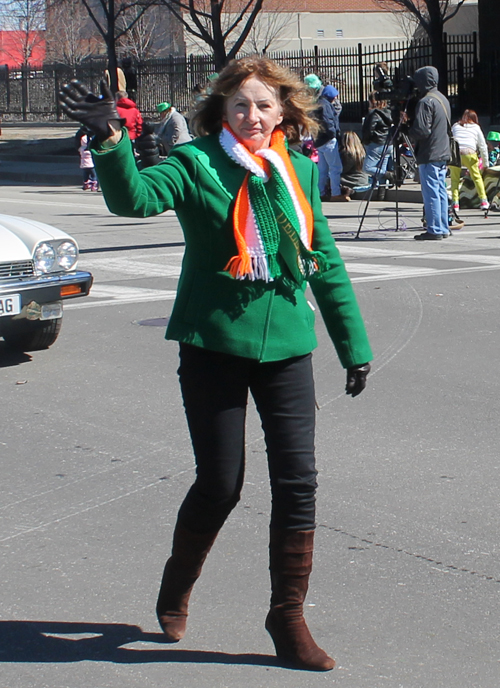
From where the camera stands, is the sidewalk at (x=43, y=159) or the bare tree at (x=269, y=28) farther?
the bare tree at (x=269, y=28)

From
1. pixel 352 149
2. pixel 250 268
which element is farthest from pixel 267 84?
pixel 352 149

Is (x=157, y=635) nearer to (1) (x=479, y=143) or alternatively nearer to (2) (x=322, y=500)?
(2) (x=322, y=500)

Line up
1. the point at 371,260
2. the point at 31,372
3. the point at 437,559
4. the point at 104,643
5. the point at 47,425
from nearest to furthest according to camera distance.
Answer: the point at 104,643
the point at 437,559
the point at 47,425
the point at 31,372
the point at 371,260

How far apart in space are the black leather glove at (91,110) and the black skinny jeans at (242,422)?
703mm

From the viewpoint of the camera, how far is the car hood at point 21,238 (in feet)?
24.0

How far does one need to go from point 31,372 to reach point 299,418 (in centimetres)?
438

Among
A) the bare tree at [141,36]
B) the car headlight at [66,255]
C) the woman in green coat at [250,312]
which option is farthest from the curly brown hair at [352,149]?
the bare tree at [141,36]

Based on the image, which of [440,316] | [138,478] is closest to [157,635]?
[138,478]

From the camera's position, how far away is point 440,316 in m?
8.80

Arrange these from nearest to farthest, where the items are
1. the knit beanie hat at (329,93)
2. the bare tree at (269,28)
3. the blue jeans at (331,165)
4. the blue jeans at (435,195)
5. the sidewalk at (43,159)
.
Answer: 1. the blue jeans at (435,195)
2. the knit beanie hat at (329,93)
3. the blue jeans at (331,165)
4. the sidewalk at (43,159)
5. the bare tree at (269,28)

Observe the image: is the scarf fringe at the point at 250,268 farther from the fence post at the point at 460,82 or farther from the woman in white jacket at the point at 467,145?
the fence post at the point at 460,82

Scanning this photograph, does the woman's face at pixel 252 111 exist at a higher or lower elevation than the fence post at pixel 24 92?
lower

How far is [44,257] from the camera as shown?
747cm

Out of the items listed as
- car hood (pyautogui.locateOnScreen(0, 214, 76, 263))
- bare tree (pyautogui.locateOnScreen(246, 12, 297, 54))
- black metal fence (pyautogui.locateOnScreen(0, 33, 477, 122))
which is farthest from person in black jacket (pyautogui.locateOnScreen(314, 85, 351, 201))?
bare tree (pyautogui.locateOnScreen(246, 12, 297, 54))
